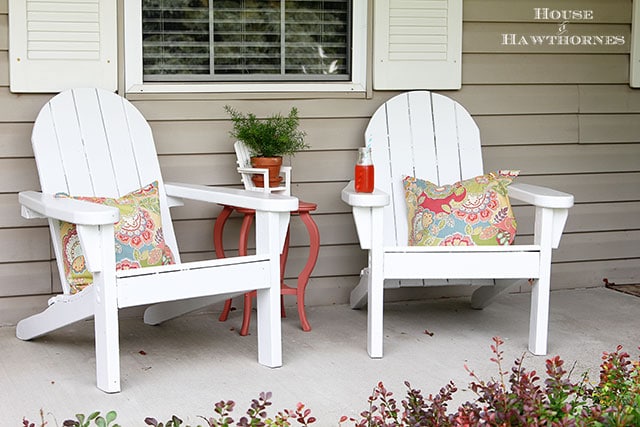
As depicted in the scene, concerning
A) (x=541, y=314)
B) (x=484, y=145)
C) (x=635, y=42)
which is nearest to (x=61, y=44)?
(x=484, y=145)

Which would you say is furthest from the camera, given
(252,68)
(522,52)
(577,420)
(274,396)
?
(522,52)

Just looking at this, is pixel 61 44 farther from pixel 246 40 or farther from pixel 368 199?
pixel 368 199

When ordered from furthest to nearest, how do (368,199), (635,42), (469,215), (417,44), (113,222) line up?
1. (635,42)
2. (417,44)
3. (469,215)
4. (368,199)
5. (113,222)

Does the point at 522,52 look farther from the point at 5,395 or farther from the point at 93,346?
the point at 5,395

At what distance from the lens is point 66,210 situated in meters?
2.90

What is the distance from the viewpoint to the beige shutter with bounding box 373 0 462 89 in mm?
4109

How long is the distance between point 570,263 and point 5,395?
270cm

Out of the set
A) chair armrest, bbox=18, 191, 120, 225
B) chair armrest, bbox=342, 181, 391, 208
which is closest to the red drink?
chair armrest, bbox=342, 181, 391, 208

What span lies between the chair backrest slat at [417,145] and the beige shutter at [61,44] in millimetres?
1113

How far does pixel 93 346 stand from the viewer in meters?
3.52

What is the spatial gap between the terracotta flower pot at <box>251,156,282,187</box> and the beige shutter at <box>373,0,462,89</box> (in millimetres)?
645

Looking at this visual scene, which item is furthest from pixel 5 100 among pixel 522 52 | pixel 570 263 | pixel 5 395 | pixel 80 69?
pixel 570 263

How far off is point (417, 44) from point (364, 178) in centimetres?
93

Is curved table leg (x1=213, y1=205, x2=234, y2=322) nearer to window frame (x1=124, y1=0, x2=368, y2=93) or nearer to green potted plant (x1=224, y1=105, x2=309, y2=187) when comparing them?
green potted plant (x1=224, y1=105, x2=309, y2=187)
